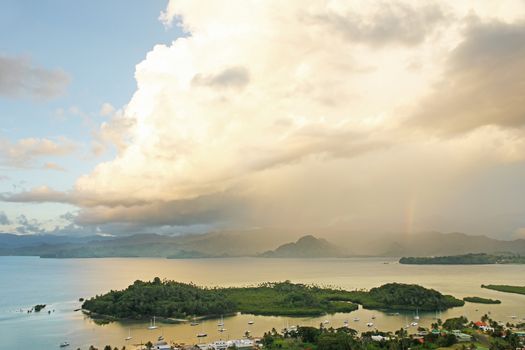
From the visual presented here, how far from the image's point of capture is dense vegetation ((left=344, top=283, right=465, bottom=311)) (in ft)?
181

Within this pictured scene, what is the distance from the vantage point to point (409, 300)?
56125 millimetres

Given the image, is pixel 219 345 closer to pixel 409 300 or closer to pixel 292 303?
pixel 292 303

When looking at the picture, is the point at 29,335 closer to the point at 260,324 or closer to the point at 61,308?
the point at 61,308

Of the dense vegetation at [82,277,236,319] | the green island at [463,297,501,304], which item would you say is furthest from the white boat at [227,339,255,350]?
the green island at [463,297,501,304]

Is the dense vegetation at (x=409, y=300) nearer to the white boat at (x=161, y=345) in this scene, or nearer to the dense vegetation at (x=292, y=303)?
the dense vegetation at (x=292, y=303)

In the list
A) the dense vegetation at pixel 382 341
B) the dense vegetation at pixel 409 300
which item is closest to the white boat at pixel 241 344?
the dense vegetation at pixel 382 341

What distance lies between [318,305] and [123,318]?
2418 cm

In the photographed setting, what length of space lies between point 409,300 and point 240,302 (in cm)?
2256

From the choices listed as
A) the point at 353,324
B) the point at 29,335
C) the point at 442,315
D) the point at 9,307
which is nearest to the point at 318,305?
the point at 353,324

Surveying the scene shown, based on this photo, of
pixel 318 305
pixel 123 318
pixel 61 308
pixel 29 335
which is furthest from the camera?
pixel 61 308

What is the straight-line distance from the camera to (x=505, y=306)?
185ft

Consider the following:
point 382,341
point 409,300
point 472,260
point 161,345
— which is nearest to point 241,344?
point 161,345

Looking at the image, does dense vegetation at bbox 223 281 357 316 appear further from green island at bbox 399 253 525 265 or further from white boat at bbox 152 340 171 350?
green island at bbox 399 253 525 265

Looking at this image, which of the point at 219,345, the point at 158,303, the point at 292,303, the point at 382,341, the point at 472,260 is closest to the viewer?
the point at 382,341
